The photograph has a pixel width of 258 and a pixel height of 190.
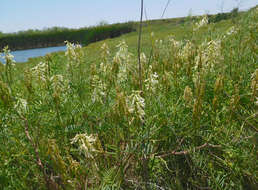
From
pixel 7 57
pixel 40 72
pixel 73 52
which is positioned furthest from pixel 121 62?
pixel 7 57

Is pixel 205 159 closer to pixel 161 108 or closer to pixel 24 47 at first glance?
pixel 161 108

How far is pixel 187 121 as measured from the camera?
1302mm

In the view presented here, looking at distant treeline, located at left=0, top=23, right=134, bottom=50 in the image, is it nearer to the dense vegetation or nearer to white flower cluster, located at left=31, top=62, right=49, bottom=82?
white flower cluster, located at left=31, top=62, right=49, bottom=82

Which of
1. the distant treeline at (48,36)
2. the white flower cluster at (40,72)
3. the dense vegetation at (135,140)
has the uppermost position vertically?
the white flower cluster at (40,72)

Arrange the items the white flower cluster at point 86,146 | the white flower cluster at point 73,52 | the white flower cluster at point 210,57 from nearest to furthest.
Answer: the white flower cluster at point 86,146 < the white flower cluster at point 210,57 < the white flower cluster at point 73,52

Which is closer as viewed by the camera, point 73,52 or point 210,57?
point 210,57

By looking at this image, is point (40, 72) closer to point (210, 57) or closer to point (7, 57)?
point (7, 57)

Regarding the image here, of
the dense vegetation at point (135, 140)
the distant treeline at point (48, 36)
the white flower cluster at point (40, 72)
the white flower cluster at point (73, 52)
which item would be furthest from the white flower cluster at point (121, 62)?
the distant treeline at point (48, 36)

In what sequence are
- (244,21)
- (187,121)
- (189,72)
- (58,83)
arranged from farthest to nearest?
1. (244,21)
2. (189,72)
3. (58,83)
4. (187,121)

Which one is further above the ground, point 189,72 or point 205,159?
point 189,72

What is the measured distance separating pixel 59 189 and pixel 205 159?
70 cm

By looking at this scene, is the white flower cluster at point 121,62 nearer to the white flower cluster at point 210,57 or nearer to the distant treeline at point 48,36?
the white flower cluster at point 210,57

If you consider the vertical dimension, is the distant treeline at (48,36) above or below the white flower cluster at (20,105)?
below

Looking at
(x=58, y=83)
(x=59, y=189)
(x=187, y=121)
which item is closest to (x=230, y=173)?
(x=187, y=121)
